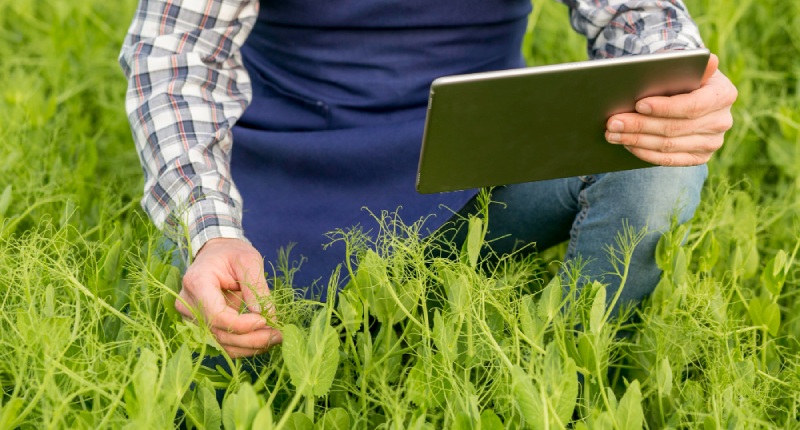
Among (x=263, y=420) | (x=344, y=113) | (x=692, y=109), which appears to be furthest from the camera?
(x=344, y=113)

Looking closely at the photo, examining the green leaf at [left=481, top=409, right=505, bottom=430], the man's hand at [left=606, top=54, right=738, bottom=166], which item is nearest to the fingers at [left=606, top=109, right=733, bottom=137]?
the man's hand at [left=606, top=54, right=738, bottom=166]

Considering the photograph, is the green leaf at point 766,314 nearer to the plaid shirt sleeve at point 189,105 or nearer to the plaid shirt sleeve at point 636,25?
the plaid shirt sleeve at point 636,25

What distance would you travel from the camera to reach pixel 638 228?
1.03 m

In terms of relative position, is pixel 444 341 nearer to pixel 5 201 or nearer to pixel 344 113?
pixel 344 113

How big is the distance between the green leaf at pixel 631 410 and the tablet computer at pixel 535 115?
0.82 ft

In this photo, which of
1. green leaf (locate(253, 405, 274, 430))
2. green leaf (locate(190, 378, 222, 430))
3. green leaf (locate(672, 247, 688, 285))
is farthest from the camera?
green leaf (locate(672, 247, 688, 285))

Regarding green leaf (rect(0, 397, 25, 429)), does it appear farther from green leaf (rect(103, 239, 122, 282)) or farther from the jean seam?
the jean seam

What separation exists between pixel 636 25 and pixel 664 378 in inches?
17.3

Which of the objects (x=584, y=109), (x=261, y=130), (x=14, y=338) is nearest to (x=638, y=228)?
(x=584, y=109)

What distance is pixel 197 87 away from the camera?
100 centimetres

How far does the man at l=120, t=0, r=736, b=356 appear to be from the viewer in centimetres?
94

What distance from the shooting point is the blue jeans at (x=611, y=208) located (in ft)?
3.34

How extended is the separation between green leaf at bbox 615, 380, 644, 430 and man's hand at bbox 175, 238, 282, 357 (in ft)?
1.07

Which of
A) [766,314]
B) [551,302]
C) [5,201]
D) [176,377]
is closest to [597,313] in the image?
[551,302]
